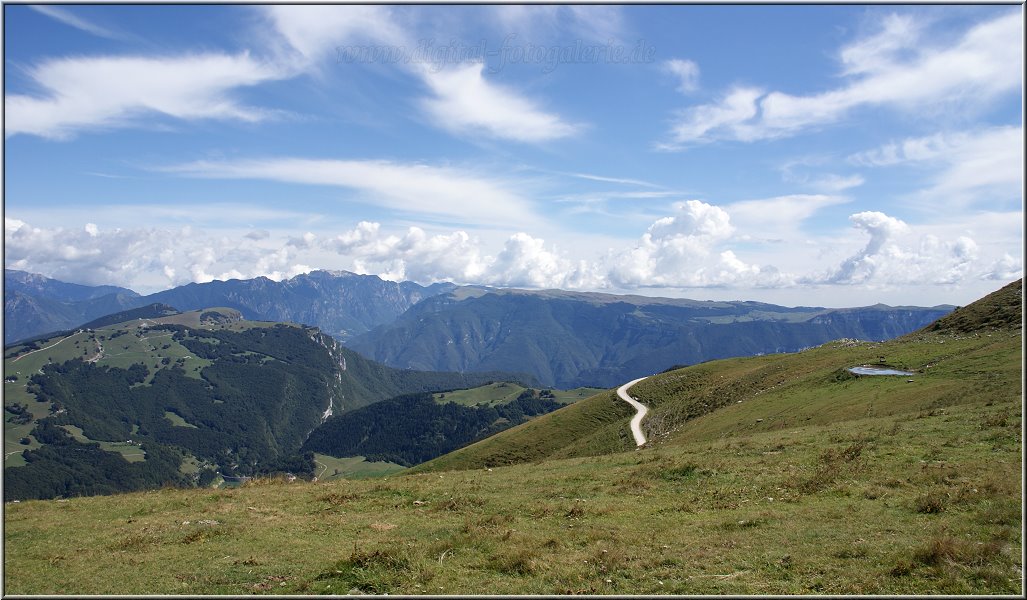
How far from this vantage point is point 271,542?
1981cm

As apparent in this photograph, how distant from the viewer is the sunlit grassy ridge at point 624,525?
1465 cm

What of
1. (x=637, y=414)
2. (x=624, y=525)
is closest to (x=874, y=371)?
(x=637, y=414)

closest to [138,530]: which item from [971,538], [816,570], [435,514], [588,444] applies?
[435,514]

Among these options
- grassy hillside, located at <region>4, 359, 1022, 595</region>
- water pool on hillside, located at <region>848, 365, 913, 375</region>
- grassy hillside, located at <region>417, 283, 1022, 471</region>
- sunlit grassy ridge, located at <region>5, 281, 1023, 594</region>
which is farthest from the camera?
water pool on hillside, located at <region>848, 365, 913, 375</region>

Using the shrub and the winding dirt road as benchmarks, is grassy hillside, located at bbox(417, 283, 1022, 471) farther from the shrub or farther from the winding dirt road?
the shrub

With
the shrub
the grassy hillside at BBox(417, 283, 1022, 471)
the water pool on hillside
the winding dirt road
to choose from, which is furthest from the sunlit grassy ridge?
the winding dirt road

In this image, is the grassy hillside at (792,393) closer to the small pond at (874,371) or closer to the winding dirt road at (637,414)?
the small pond at (874,371)

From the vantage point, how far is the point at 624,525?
65.8ft

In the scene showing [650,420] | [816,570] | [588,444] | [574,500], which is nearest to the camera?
[816,570]

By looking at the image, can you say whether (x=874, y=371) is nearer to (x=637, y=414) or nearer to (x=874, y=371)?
(x=874, y=371)

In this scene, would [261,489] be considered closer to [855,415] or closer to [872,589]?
[872,589]

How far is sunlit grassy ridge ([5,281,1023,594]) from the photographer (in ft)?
48.1

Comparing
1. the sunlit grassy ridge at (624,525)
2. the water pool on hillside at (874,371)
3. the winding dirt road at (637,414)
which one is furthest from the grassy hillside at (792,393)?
the sunlit grassy ridge at (624,525)

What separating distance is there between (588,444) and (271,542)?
5414 centimetres
